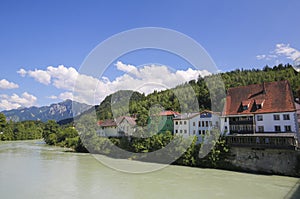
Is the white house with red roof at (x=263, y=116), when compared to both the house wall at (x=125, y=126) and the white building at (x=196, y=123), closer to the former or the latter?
the white building at (x=196, y=123)

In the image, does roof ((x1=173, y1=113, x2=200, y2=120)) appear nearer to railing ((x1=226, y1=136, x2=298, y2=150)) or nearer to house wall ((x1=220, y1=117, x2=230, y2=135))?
house wall ((x1=220, y1=117, x2=230, y2=135))

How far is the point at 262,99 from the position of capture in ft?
67.9

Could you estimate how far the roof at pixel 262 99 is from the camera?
63.3ft

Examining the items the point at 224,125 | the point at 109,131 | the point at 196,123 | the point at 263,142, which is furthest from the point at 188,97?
the point at 263,142

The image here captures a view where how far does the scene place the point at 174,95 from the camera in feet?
141

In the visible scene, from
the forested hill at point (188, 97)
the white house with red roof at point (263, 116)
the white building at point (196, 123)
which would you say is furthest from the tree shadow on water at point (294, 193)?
the forested hill at point (188, 97)

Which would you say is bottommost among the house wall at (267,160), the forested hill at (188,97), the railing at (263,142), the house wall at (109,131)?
the house wall at (267,160)

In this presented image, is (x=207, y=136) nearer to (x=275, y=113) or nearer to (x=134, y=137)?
(x=275, y=113)

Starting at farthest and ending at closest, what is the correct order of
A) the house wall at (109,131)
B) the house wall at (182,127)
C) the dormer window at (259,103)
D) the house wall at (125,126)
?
1. the house wall at (109,131)
2. the house wall at (125,126)
3. the house wall at (182,127)
4. the dormer window at (259,103)

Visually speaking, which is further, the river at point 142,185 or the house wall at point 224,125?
the house wall at point 224,125

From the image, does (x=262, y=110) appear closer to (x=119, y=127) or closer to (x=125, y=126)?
(x=125, y=126)

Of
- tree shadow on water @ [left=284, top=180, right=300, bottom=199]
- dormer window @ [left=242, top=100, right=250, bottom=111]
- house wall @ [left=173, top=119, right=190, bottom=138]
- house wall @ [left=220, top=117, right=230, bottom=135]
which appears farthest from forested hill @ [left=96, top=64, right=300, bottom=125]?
tree shadow on water @ [left=284, top=180, right=300, bottom=199]

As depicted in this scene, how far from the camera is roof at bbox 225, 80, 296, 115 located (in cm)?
1930

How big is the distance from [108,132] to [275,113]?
2725 cm
